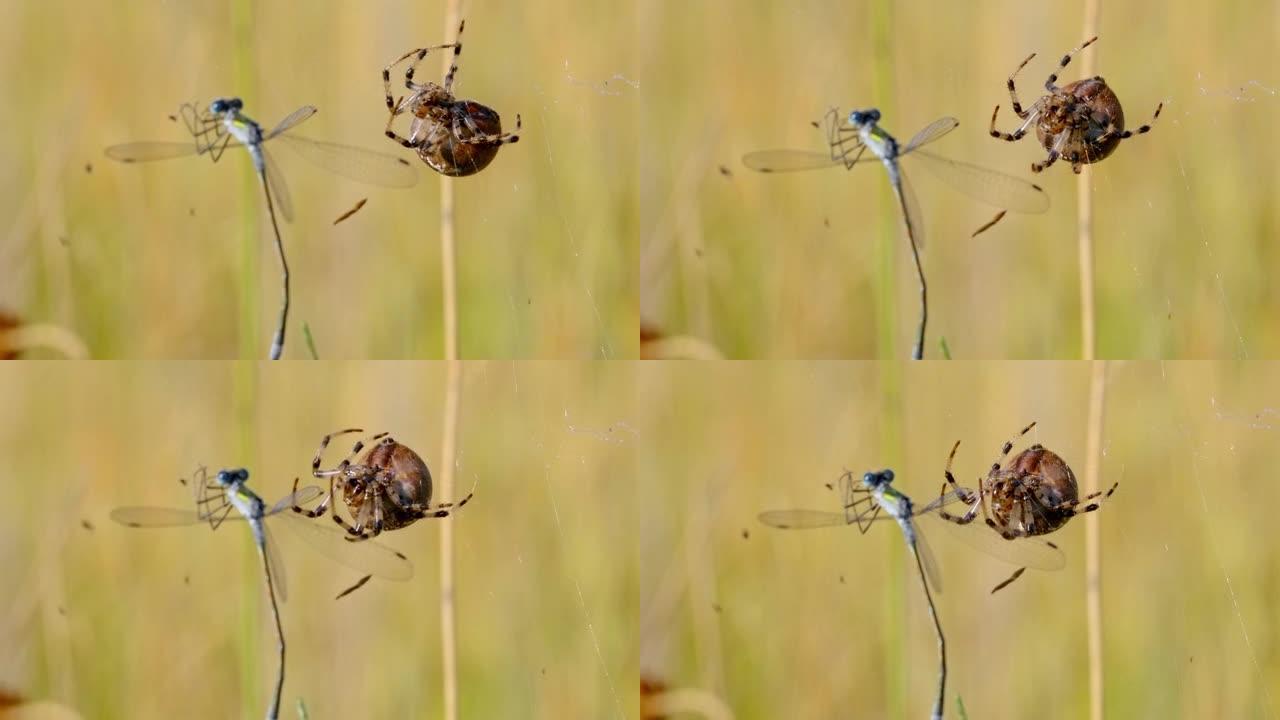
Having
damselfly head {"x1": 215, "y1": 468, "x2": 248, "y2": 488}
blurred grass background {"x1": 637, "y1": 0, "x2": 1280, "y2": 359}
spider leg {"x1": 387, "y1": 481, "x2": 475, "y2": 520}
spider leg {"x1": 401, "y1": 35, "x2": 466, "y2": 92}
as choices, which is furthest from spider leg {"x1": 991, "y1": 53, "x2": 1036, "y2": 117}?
damselfly head {"x1": 215, "y1": 468, "x2": 248, "y2": 488}

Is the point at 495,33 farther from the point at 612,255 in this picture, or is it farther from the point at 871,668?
the point at 871,668

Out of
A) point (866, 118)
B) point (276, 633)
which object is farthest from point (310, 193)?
point (866, 118)

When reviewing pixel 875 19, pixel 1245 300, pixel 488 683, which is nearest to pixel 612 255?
pixel 875 19

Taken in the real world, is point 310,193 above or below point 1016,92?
→ below

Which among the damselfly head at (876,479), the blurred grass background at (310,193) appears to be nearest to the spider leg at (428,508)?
the blurred grass background at (310,193)

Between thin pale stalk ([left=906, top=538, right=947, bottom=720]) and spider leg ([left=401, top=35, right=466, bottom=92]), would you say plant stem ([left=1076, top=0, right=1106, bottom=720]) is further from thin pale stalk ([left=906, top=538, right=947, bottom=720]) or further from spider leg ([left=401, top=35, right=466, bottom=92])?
spider leg ([left=401, top=35, right=466, bottom=92])

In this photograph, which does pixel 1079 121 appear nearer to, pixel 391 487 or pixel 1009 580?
pixel 1009 580
